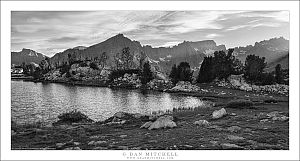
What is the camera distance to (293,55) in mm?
12992

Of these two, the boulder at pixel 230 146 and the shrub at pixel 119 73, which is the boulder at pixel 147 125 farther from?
the shrub at pixel 119 73

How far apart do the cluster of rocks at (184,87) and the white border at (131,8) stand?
14.7 ft

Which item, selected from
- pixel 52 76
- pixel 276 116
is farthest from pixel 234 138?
pixel 52 76

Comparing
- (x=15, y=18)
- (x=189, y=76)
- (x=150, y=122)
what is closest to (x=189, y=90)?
(x=189, y=76)

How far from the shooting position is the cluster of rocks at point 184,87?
16.1m

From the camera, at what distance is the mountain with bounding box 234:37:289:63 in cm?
1351

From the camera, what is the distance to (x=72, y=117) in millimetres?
14836

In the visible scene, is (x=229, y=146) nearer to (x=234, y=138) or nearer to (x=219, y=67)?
(x=234, y=138)

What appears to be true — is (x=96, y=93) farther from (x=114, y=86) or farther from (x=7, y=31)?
(x=7, y=31)

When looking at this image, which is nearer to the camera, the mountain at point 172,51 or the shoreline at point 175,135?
the shoreline at point 175,135

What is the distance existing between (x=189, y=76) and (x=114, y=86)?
5.20 metres

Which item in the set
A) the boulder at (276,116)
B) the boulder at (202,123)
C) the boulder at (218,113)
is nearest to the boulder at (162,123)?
the boulder at (202,123)

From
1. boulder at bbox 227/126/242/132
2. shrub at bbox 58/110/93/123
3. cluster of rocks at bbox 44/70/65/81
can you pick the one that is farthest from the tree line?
cluster of rocks at bbox 44/70/65/81

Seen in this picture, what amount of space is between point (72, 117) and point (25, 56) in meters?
3.68
